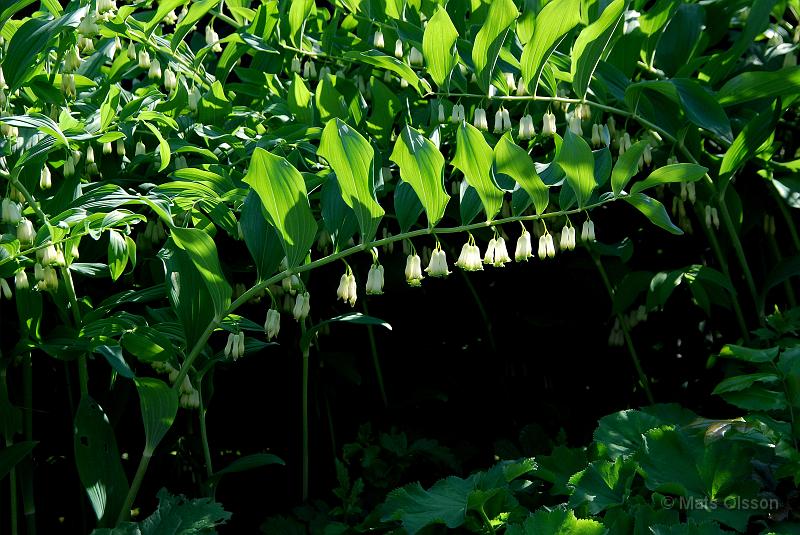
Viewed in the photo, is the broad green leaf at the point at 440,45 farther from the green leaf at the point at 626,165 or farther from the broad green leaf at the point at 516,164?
the green leaf at the point at 626,165

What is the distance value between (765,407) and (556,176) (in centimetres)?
79

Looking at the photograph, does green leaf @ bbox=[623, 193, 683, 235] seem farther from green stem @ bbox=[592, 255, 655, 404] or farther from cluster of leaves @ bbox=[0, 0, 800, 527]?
green stem @ bbox=[592, 255, 655, 404]

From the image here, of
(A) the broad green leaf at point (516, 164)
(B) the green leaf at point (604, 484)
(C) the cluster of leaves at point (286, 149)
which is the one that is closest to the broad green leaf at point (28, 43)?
(C) the cluster of leaves at point (286, 149)

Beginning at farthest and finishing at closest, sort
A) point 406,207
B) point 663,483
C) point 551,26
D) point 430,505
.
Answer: point 551,26, point 406,207, point 430,505, point 663,483

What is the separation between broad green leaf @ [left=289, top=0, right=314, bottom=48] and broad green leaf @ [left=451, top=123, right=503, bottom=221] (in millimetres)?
1037

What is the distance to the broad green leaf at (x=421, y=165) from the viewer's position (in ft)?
6.61

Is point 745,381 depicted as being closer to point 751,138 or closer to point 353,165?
point 751,138

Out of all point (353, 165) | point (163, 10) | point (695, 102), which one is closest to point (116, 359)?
point (353, 165)

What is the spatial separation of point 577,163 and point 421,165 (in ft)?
1.28

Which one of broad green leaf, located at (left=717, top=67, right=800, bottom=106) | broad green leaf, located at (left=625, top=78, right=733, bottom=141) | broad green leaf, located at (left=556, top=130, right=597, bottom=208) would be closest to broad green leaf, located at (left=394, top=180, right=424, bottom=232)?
broad green leaf, located at (left=556, top=130, right=597, bottom=208)

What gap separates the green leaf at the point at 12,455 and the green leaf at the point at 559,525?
1343 millimetres

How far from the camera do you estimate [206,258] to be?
80.0 inches

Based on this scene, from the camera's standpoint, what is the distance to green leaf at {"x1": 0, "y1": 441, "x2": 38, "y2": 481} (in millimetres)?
2324

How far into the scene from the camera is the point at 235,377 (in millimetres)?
3371
